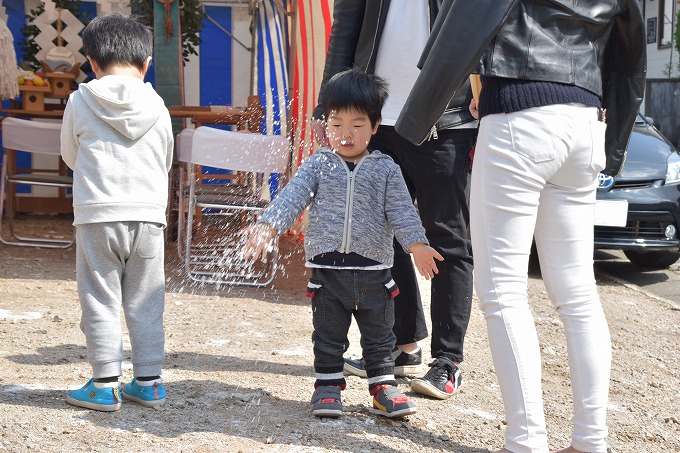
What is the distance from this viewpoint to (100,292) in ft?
11.3

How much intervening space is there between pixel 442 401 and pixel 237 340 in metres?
1.39

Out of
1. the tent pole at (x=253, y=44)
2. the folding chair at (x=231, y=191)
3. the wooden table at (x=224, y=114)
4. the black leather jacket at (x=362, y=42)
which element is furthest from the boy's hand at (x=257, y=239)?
the tent pole at (x=253, y=44)

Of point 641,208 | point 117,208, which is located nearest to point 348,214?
point 117,208

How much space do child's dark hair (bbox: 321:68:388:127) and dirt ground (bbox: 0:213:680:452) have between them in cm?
117

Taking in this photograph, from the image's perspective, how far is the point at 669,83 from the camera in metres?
19.6

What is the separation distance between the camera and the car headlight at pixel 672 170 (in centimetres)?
770

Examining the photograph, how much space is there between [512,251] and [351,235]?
0.76m

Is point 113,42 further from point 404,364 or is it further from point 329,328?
point 404,364

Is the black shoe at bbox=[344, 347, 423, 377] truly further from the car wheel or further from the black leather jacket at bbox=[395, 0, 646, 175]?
the car wheel

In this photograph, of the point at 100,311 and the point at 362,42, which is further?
the point at 362,42

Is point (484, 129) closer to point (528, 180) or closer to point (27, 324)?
point (528, 180)

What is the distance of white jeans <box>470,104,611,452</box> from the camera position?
2.79 m

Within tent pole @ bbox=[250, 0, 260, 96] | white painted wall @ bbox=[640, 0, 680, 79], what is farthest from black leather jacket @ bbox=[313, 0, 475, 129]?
white painted wall @ bbox=[640, 0, 680, 79]

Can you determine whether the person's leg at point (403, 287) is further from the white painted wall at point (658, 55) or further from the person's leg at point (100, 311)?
the white painted wall at point (658, 55)
